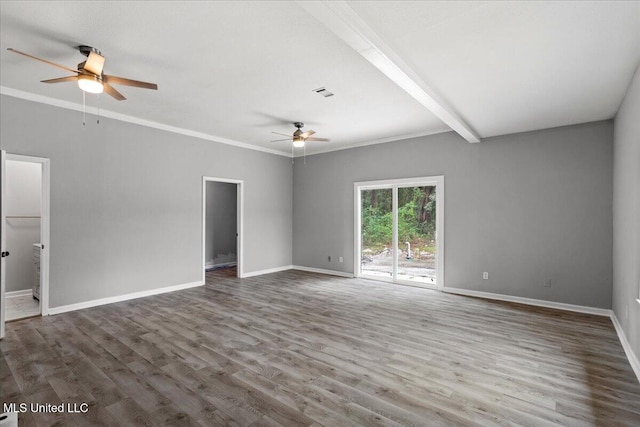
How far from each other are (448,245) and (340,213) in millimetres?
2445

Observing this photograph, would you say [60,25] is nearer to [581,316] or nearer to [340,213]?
[340,213]

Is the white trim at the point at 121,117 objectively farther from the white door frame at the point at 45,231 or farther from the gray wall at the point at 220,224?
the gray wall at the point at 220,224

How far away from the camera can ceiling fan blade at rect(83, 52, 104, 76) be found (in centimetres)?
278

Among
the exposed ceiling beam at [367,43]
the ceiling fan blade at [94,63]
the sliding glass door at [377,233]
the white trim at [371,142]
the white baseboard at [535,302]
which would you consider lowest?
the white baseboard at [535,302]

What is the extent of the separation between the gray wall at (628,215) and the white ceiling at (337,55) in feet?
1.17

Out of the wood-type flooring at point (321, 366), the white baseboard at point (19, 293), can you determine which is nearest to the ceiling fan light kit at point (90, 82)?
the wood-type flooring at point (321, 366)

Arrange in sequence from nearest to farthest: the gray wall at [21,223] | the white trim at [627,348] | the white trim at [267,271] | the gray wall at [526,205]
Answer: the white trim at [627,348] < the gray wall at [526,205] < the gray wall at [21,223] < the white trim at [267,271]

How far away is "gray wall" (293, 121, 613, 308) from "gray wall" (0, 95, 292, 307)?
147 inches

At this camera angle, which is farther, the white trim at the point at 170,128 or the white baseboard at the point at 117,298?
the white baseboard at the point at 117,298

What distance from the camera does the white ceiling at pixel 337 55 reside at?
225 centimetres

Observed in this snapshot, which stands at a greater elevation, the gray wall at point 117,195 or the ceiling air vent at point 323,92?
the ceiling air vent at point 323,92

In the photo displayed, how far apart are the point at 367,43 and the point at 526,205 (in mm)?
4033

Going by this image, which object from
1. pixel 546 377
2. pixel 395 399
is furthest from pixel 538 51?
pixel 395 399

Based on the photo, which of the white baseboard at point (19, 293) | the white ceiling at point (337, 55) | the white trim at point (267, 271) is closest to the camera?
the white ceiling at point (337, 55)
